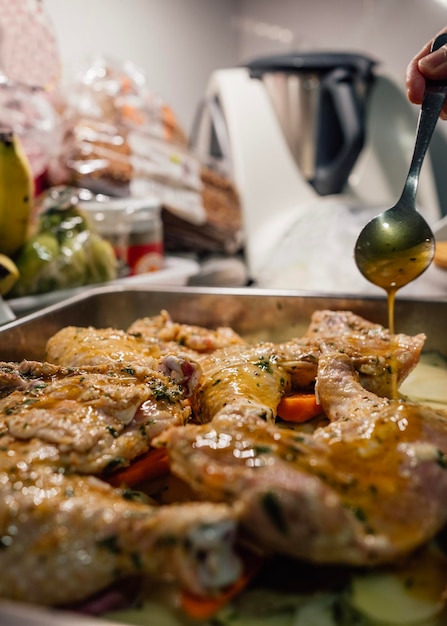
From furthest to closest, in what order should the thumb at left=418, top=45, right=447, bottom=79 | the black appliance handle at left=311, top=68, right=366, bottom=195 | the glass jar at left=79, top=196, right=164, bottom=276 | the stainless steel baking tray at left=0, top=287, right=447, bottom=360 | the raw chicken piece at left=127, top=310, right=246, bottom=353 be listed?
the black appliance handle at left=311, top=68, right=366, bottom=195 < the glass jar at left=79, top=196, right=164, bottom=276 < the stainless steel baking tray at left=0, top=287, right=447, bottom=360 < the raw chicken piece at left=127, top=310, right=246, bottom=353 < the thumb at left=418, top=45, right=447, bottom=79

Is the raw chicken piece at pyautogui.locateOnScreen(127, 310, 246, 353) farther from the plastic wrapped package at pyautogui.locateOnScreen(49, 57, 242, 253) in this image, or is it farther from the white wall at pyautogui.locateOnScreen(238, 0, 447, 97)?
the white wall at pyautogui.locateOnScreen(238, 0, 447, 97)

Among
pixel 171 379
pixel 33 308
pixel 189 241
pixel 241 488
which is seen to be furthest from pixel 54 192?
pixel 241 488

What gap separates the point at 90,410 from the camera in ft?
2.96

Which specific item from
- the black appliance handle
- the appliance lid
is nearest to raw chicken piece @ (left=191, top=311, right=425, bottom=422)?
the black appliance handle

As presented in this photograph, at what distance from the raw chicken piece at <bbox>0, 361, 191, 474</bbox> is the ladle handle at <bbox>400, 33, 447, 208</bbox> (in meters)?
0.67

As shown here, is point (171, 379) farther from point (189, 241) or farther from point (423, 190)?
point (423, 190)

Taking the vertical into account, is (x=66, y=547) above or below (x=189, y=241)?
above

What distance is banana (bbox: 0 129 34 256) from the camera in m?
1.79

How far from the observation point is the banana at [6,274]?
1.69 meters

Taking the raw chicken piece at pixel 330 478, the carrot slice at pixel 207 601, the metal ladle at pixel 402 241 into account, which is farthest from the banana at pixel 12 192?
the carrot slice at pixel 207 601

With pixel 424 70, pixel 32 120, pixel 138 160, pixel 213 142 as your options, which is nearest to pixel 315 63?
pixel 213 142

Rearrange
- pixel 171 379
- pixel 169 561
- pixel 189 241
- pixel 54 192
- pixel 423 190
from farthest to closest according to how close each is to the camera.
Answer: pixel 423 190
pixel 189 241
pixel 54 192
pixel 171 379
pixel 169 561

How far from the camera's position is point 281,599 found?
2.27ft

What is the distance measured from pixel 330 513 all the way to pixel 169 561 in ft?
0.59
